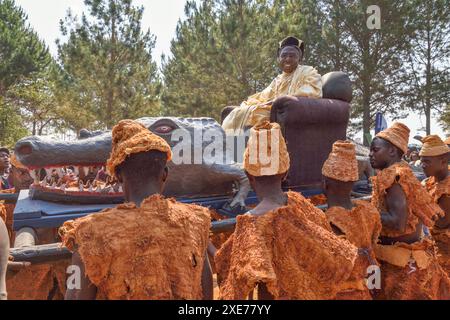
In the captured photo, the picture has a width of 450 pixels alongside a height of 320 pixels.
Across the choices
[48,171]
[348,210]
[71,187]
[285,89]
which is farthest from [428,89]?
[348,210]

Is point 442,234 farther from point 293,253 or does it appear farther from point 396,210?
point 293,253

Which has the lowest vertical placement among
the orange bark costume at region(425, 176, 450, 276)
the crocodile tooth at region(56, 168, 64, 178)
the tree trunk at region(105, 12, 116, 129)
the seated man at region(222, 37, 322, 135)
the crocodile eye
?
the orange bark costume at region(425, 176, 450, 276)

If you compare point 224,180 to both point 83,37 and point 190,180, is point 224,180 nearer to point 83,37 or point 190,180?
point 190,180

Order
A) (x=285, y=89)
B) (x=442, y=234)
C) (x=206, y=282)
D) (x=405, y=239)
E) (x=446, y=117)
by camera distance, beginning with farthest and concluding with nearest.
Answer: (x=446, y=117) < (x=285, y=89) < (x=442, y=234) < (x=405, y=239) < (x=206, y=282)

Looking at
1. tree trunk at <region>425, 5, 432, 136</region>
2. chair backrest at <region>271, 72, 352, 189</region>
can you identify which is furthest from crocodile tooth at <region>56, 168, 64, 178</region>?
tree trunk at <region>425, 5, 432, 136</region>

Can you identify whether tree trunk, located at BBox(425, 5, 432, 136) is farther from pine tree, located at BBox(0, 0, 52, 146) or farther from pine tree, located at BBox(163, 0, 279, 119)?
pine tree, located at BBox(0, 0, 52, 146)

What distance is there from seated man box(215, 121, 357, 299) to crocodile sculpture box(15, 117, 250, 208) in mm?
2376

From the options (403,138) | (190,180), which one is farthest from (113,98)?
(403,138)

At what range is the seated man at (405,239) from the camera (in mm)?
2811

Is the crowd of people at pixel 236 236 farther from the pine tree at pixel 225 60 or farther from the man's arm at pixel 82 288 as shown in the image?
the pine tree at pixel 225 60

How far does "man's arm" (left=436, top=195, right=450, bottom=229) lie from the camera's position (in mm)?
3854

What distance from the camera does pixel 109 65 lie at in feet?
50.1

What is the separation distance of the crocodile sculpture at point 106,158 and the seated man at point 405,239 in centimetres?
174

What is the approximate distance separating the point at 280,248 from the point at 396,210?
113 cm
